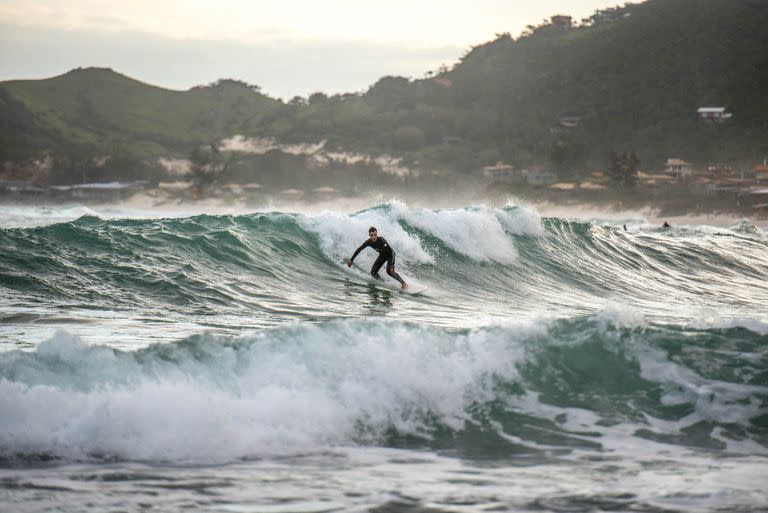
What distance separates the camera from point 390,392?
8.38 metres

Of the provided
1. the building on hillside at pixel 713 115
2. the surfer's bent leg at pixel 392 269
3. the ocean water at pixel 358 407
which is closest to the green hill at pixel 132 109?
the building on hillside at pixel 713 115

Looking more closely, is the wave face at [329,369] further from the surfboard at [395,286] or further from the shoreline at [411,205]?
the shoreline at [411,205]

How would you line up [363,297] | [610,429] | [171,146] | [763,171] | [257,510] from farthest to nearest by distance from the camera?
1. [171,146]
2. [763,171]
3. [363,297]
4. [610,429]
5. [257,510]

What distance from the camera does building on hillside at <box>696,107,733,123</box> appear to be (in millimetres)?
114312

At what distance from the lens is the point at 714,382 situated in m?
9.04

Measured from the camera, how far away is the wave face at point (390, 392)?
7172 mm

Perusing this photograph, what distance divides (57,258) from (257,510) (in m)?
11.3

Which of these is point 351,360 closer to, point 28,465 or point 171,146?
point 28,465

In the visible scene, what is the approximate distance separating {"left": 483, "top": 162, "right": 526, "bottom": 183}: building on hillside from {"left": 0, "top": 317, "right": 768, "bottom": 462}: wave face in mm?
97458

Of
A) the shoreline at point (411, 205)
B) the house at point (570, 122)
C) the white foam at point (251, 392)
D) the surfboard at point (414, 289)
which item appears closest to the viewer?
the white foam at point (251, 392)

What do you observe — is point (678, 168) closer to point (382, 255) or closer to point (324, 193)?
point (324, 193)

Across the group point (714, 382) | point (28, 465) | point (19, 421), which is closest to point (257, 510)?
point (28, 465)

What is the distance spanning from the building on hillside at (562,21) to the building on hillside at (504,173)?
75577 millimetres

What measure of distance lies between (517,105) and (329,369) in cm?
14148
